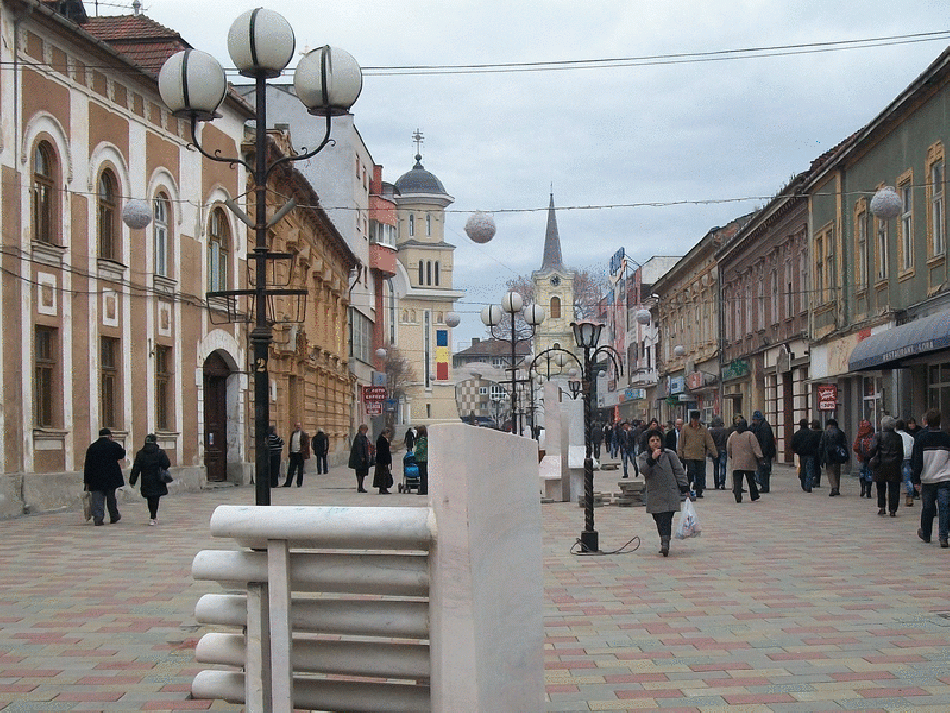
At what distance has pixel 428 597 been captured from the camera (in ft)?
15.1

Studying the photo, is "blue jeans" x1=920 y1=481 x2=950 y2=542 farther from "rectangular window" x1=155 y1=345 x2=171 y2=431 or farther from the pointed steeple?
the pointed steeple

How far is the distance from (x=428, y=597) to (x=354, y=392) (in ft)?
188

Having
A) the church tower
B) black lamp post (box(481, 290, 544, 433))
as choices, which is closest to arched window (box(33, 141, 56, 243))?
black lamp post (box(481, 290, 544, 433))

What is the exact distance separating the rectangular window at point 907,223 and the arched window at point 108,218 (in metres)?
16.0

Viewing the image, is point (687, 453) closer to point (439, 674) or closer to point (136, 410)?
point (136, 410)

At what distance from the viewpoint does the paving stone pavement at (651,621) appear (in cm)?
712

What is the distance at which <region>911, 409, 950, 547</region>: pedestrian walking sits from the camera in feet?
47.9

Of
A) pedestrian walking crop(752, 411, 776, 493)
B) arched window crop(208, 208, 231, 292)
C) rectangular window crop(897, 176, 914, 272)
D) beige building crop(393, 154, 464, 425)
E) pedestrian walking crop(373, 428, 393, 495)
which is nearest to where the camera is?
pedestrian walking crop(752, 411, 776, 493)

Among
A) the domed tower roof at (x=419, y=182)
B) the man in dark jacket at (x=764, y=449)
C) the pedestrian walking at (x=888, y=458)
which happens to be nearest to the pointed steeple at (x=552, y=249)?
the domed tower roof at (x=419, y=182)

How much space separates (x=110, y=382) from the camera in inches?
996

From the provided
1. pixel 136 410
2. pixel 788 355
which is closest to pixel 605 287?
pixel 788 355

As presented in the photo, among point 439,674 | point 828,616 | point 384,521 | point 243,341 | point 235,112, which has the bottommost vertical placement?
point 828,616

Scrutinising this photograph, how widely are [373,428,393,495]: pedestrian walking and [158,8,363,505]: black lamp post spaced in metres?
18.4

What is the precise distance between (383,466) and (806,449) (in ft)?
29.7
